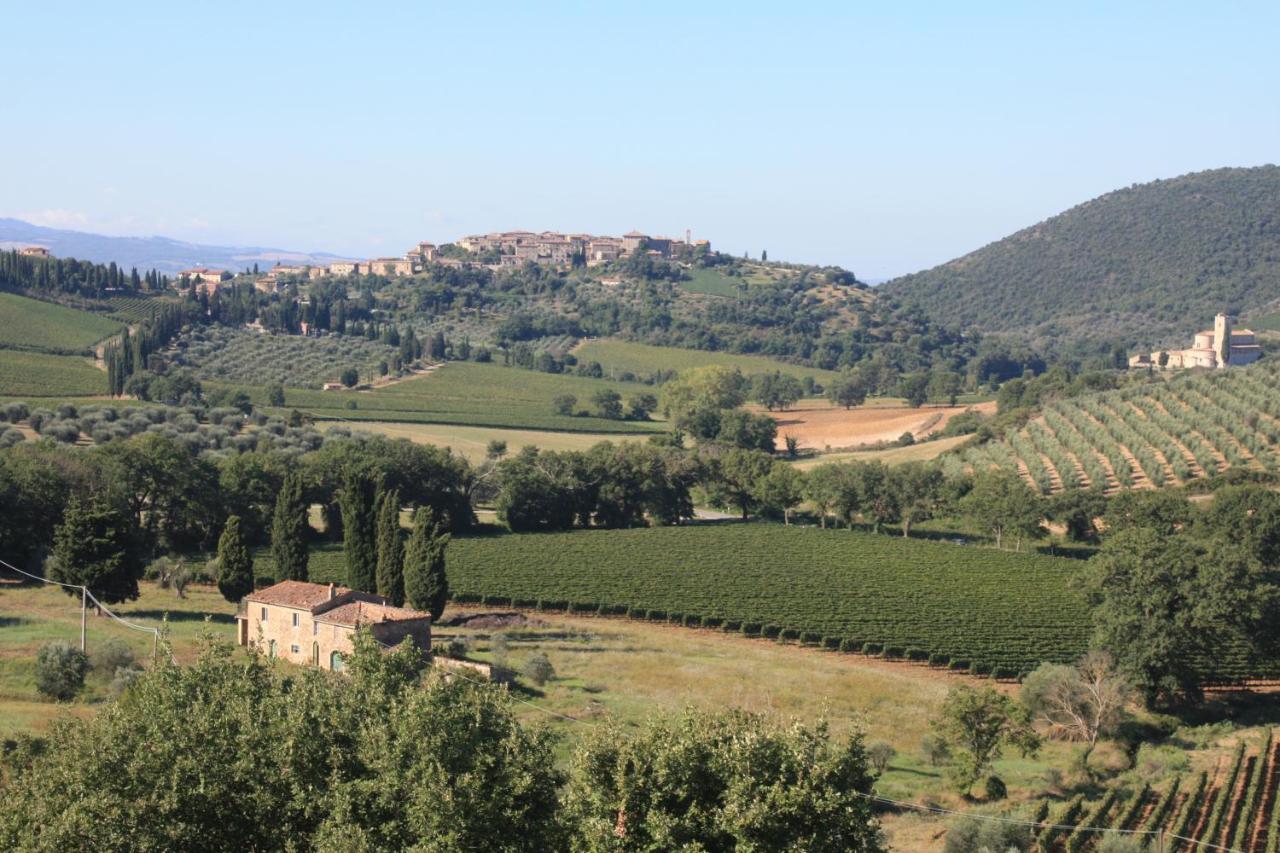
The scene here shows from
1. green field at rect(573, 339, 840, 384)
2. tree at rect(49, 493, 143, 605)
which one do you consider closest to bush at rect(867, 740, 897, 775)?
tree at rect(49, 493, 143, 605)

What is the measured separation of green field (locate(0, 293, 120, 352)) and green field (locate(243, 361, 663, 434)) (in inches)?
896

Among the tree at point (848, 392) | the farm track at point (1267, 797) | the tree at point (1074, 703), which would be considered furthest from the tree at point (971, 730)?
the tree at point (848, 392)

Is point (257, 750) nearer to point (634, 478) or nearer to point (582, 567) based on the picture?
point (582, 567)

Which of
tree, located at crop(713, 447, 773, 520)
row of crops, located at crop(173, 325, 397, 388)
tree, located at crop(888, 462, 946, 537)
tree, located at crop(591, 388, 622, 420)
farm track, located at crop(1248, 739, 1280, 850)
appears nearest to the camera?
farm track, located at crop(1248, 739, 1280, 850)

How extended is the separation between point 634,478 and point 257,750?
55848mm

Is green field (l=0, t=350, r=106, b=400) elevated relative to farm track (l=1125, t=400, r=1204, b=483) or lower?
lower

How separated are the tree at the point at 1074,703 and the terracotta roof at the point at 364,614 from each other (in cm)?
2012

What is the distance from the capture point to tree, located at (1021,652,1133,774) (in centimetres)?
4197

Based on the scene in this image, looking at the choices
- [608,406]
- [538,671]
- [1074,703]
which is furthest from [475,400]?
[1074,703]

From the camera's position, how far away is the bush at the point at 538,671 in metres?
41.5

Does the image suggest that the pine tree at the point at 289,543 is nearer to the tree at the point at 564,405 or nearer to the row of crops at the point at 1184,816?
the row of crops at the point at 1184,816

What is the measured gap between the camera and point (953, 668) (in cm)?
4981

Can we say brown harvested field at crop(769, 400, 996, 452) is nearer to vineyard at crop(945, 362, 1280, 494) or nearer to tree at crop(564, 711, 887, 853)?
vineyard at crop(945, 362, 1280, 494)

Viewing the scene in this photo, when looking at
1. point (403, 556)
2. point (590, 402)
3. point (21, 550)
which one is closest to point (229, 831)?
point (403, 556)
